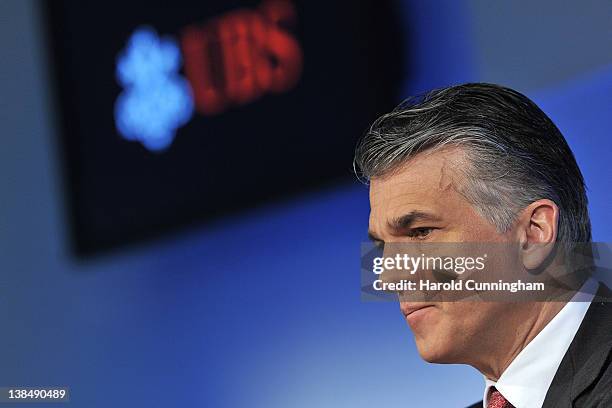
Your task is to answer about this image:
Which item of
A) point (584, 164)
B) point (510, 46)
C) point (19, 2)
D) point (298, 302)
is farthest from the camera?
point (19, 2)

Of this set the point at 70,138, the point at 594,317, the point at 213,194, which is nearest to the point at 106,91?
the point at 70,138

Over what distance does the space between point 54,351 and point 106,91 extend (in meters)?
0.53

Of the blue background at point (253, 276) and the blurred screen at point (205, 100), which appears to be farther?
the blurred screen at point (205, 100)

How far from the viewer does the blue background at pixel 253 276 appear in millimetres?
1758

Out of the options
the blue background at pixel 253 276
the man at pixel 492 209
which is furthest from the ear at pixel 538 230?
the blue background at pixel 253 276

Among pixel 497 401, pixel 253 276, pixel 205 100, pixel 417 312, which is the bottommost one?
pixel 497 401

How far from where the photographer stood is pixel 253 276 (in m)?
2.03

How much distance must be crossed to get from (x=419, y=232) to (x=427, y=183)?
7 cm

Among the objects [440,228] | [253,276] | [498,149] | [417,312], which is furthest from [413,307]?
[253,276]

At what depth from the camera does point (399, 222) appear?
4.72 feet

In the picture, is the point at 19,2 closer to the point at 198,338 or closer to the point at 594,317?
the point at 198,338

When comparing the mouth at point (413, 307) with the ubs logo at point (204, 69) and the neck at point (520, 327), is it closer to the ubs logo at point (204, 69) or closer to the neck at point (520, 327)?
the neck at point (520, 327)

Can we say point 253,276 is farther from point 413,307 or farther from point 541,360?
point 541,360

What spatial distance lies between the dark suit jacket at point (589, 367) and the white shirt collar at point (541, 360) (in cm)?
1
